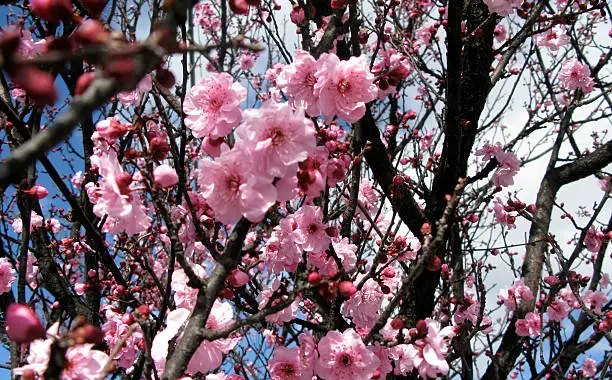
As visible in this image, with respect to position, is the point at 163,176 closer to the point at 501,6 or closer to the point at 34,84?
the point at 34,84

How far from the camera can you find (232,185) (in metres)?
1.36

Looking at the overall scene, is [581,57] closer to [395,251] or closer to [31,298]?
[395,251]

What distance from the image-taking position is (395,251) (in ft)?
7.27

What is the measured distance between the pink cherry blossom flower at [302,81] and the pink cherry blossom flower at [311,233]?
554mm

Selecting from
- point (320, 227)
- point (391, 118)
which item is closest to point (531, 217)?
point (391, 118)

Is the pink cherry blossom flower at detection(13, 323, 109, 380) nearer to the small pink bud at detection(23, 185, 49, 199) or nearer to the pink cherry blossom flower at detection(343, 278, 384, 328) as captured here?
the small pink bud at detection(23, 185, 49, 199)

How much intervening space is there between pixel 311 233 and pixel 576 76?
3.88m

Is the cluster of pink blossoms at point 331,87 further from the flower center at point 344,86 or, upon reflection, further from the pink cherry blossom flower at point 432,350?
the pink cherry blossom flower at point 432,350

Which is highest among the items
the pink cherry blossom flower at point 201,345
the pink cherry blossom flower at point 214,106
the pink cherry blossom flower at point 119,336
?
the pink cherry blossom flower at point 214,106

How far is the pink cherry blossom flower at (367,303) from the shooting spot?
2410 mm

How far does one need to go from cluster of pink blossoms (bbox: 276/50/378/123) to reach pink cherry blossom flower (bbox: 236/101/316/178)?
1.22 ft

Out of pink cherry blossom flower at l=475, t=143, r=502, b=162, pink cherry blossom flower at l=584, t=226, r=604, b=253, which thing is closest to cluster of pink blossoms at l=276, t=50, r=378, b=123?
pink cherry blossom flower at l=475, t=143, r=502, b=162

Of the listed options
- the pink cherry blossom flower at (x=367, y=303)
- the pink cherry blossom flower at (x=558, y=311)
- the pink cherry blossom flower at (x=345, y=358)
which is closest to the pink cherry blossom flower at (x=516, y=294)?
the pink cherry blossom flower at (x=558, y=311)

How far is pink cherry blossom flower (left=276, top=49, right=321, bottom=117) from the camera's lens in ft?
5.65
